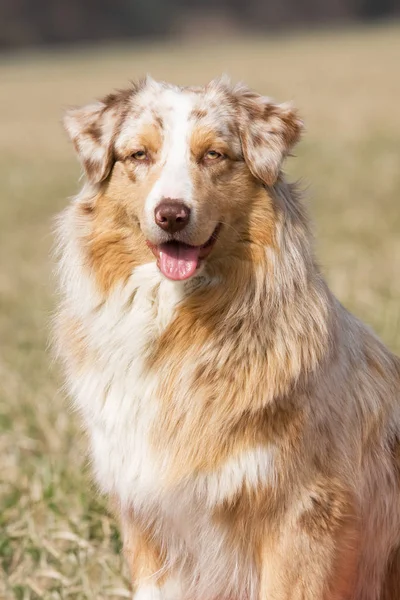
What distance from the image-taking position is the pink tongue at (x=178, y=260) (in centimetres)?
364

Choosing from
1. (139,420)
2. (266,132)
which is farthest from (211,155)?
(139,420)

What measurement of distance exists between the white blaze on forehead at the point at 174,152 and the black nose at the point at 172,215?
26 mm

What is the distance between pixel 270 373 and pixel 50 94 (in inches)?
1262

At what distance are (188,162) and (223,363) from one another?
757 millimetres

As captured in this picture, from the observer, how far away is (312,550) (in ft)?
11.8

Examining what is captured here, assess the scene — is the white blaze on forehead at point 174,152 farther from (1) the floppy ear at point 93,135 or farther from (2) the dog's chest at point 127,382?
(2) the dog's chest at point 127,382

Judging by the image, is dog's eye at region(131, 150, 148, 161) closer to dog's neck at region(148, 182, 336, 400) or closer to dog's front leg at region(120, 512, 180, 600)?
dog's neck at region(148, 182, 336, 400)

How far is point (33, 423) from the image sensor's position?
6.18 metres

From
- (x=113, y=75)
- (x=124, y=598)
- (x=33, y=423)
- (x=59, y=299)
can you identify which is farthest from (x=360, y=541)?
(x=113, y=75)

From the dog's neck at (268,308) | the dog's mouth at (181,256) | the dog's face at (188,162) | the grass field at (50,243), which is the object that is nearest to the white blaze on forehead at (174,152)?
the dog's face at (188,162)

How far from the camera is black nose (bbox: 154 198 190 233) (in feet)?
11.4

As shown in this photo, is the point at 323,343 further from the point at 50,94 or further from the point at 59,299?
the point at 50,94

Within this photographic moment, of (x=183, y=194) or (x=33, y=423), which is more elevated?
(x=183, y=194)

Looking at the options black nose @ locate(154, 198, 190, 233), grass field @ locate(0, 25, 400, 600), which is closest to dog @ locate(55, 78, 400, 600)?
black nose @ locate(154, 198, 190, 233)
